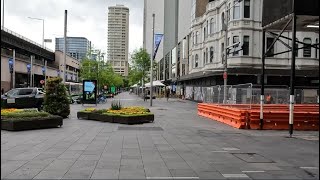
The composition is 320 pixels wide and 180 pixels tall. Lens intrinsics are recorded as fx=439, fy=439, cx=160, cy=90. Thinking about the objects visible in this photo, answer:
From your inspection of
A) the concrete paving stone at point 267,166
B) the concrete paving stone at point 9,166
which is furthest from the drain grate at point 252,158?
the concrete paving stone at point 9,166

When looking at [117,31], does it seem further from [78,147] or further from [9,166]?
[9,166]

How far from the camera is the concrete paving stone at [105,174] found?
8180 mm

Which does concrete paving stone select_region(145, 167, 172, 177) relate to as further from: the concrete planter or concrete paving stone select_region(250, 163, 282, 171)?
the concrete planter

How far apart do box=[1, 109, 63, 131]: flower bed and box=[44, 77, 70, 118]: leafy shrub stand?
Answer: 4251 mm

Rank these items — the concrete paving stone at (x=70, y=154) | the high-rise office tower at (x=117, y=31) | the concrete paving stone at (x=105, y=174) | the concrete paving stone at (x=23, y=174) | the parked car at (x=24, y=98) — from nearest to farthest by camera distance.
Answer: the concrete paving stone at (x=23, y=174) → the concrete paving stone at (x=105, y=174) → the concrete paving stone at (x=70, y=154) → the parked car at (x=24, y=98) → the high-rise office tower at (x=117, y=31)

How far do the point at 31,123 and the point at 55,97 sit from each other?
589cm

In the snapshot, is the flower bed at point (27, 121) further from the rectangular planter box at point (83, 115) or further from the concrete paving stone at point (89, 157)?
the concrete paving stone at point (89, 157)

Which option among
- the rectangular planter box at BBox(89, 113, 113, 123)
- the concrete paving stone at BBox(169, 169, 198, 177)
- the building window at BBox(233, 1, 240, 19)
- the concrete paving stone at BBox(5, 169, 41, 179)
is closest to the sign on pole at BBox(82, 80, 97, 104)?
the rectangular planter box at BBox(89, 113, 113, 123)

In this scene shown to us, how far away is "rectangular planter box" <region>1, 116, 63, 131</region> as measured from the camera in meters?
17.5

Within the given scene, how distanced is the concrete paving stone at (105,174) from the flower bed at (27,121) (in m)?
9.63

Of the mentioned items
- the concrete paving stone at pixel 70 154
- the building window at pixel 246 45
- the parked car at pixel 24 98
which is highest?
the building window at pixel 246 45

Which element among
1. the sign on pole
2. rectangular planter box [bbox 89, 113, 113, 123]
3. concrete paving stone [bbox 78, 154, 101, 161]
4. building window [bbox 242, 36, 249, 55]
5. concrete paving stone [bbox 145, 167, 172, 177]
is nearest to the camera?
concrete paving stone [bbox 145, 167, 172, 177]

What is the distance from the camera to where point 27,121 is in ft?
58.9

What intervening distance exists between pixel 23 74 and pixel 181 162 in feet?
222
